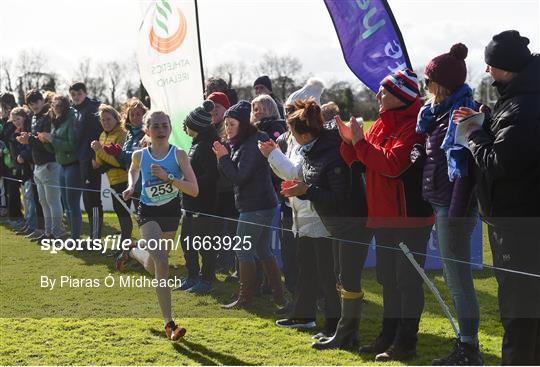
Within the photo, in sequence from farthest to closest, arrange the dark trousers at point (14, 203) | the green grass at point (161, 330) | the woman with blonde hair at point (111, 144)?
the dark trousers at point (14, 203) → the woman with blonde hair at point (111, 144) → the green grass at point (161, 330)

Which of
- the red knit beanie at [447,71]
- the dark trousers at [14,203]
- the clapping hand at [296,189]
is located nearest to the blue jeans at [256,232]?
the clapping hand at [296,189]

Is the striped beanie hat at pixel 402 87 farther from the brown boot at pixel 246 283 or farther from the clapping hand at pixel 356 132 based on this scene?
the brown boot at pixel 246 283

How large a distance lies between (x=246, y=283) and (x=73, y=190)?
3.80 meters

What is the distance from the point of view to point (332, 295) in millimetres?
5539

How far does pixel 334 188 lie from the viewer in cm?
513

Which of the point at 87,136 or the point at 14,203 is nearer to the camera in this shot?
the point at 87,136

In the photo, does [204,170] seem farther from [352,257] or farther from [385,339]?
[385,339]

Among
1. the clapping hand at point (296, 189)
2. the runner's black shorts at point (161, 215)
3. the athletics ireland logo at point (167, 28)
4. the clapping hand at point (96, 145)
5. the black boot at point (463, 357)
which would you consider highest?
the athletics ireland logo at point (167, 28)

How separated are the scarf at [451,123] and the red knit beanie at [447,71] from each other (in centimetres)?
5

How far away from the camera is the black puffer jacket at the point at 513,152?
3.80 m

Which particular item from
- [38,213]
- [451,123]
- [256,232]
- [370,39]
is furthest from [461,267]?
[38,213]

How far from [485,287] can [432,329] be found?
159cm

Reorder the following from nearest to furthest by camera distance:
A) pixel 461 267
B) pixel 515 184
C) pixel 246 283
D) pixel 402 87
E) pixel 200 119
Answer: pixel 515 184, pixel 461 267, pixel 402 87, pixel 246 283, pixel 200 119

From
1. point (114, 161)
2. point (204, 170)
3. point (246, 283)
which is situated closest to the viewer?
point (246, 283)
